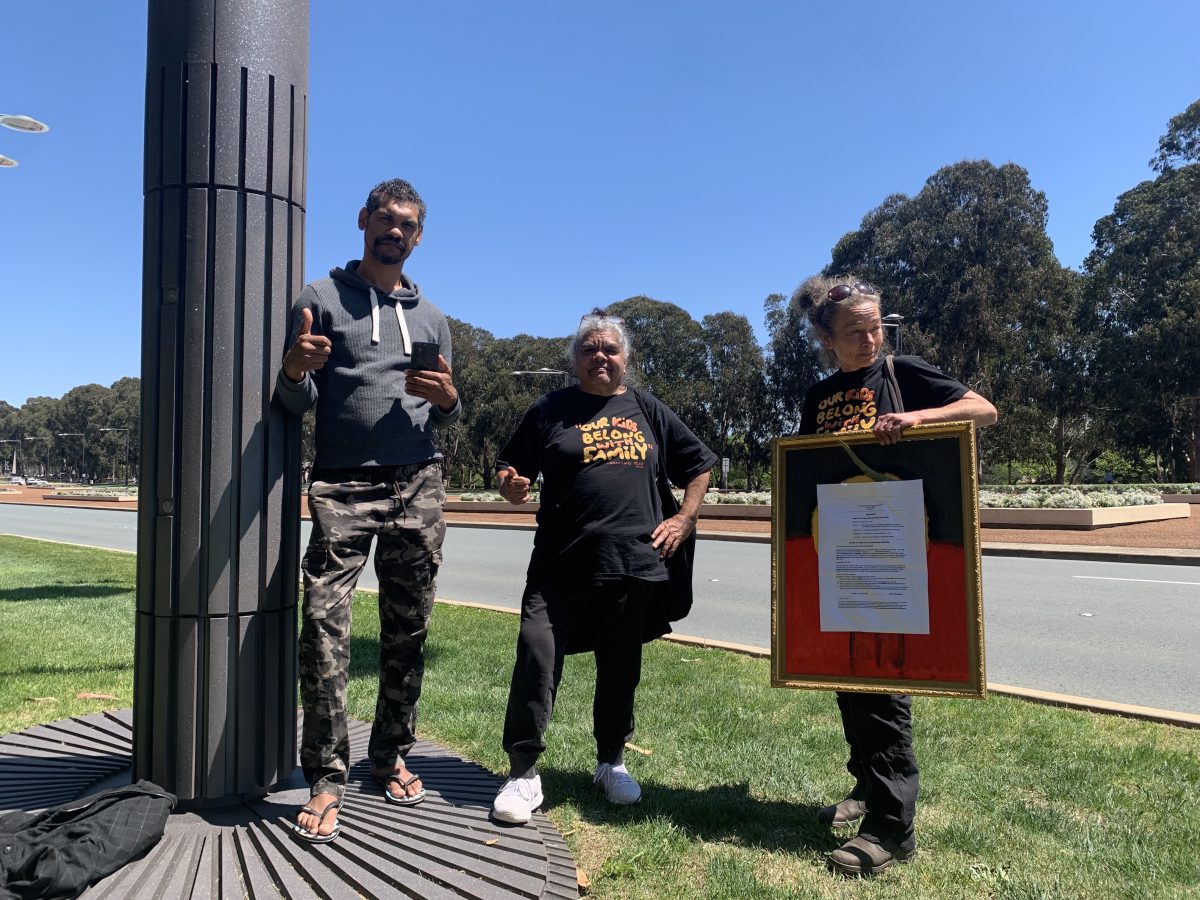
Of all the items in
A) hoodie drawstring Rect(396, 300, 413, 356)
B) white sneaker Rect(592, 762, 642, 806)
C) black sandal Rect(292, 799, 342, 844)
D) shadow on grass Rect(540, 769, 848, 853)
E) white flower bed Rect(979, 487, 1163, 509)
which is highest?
hoodie drawstring Rect(396, 300, 413, 356)

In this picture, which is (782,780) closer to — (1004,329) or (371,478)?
(371,478)

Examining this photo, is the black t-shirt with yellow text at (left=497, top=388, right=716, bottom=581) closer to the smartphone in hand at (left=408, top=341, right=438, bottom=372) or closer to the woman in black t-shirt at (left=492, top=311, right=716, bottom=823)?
the woman in black t-shirt at (left=492, top=311, right=716, bottom=823)

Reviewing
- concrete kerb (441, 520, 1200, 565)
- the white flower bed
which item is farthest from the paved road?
the white flower bed

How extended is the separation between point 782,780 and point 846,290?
198 centimetres

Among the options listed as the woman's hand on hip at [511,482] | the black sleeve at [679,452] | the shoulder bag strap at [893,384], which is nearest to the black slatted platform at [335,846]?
the woman's hand on hip at [511,482]

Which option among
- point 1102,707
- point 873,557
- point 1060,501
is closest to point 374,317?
point 873,557

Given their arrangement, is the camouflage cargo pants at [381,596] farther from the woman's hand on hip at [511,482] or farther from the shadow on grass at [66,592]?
the shadow on grass at [66,592]

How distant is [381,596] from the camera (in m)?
3.02

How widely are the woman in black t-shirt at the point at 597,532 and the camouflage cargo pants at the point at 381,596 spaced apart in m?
0.37

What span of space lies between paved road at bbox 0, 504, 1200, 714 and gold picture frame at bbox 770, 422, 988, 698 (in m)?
3.39

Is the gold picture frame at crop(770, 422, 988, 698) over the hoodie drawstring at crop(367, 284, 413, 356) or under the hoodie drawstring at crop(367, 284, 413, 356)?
under

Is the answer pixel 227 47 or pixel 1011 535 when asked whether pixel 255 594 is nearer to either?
pixel 227 47

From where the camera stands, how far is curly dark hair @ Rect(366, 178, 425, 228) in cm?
295

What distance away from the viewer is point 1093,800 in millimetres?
3246
